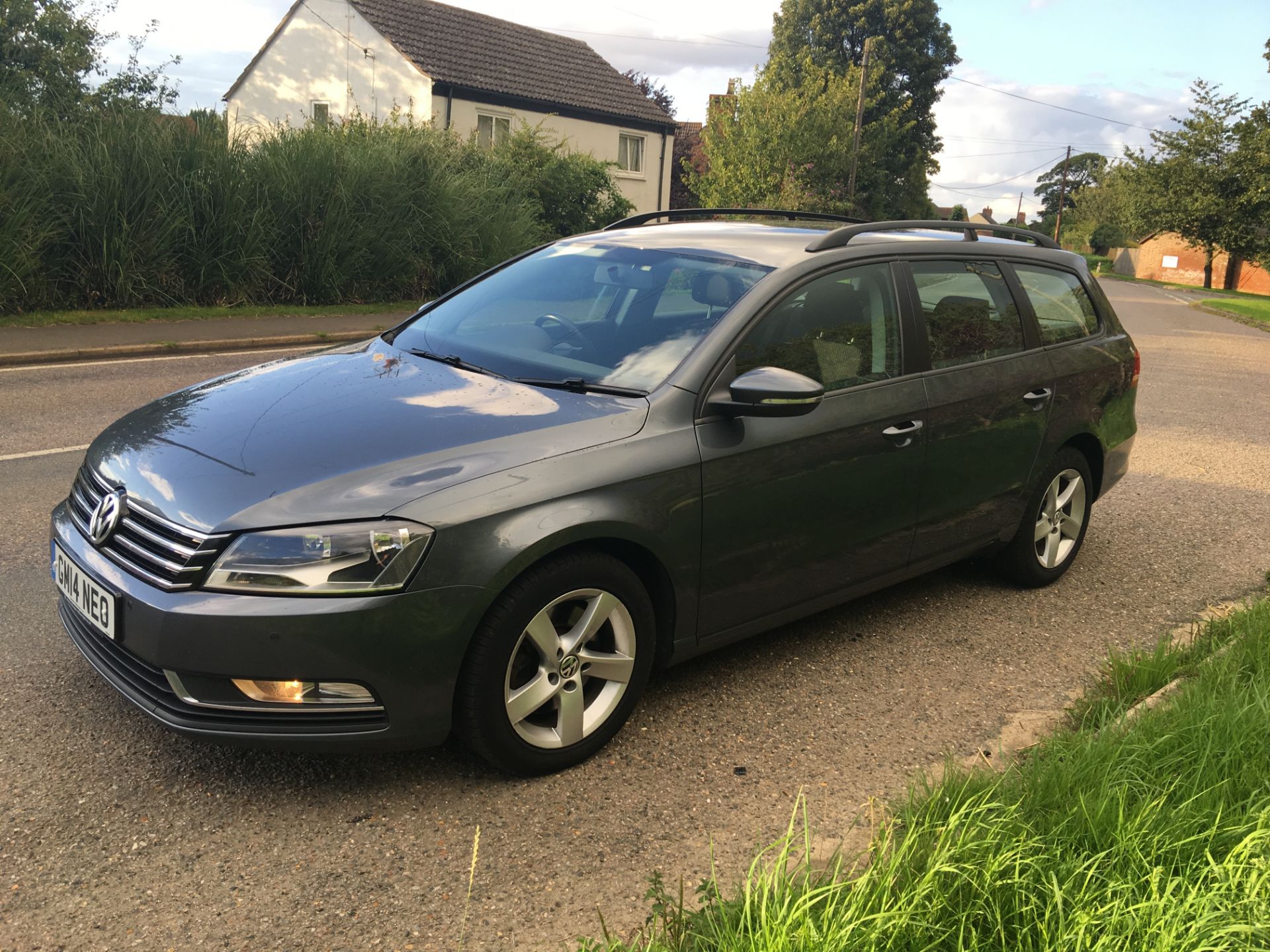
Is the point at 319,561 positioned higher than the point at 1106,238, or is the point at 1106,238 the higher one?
the point at 1106,238

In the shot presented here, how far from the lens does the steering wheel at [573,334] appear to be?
12.8 feet

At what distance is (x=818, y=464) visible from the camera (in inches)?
153

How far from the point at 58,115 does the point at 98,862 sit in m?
14.9

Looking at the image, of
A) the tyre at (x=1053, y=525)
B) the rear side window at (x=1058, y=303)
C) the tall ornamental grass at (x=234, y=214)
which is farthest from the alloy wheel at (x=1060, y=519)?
the tall ornamental grass at (x=234, y=214)

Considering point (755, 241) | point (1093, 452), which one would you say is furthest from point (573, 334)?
point (1093, 452)

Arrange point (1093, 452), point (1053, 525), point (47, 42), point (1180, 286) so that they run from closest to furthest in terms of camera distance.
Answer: point (1053, 525) < point (1093, 452) < point (47, 42) < point (1180, 286)

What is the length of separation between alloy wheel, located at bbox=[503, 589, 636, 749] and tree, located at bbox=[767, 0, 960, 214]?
54.2 meters

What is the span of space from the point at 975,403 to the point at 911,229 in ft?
2.76

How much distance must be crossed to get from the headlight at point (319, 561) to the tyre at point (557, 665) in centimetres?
33

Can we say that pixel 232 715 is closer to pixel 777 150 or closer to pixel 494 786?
pixel 494 786

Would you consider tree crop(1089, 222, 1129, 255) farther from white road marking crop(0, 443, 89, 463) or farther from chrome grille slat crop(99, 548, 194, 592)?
chrome grille slat crop(99, 548, 194, 592)

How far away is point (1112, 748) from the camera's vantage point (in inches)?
122

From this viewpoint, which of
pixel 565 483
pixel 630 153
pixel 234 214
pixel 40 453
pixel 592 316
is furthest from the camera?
pixel 630 153

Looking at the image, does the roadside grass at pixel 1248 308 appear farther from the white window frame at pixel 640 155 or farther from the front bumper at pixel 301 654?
the front bumper at pixel 301 654
